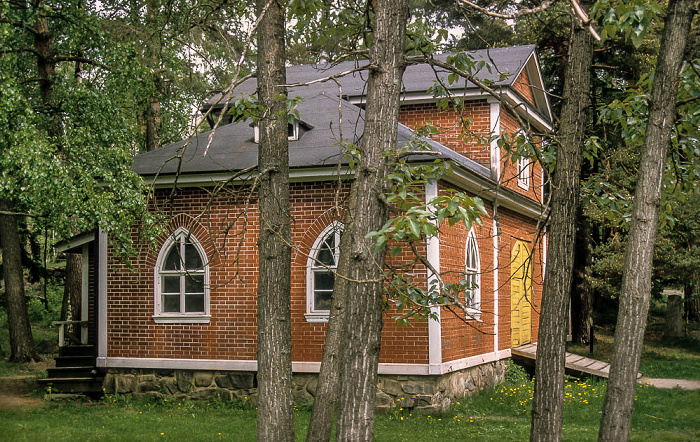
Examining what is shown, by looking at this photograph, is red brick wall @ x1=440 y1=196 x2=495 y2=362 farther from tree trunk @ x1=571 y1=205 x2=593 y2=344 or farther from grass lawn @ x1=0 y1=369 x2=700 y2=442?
tree trunk @ x1=571 y1=205 x2=593 y2=344

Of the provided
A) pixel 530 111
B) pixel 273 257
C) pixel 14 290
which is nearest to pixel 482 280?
pixel 530 111

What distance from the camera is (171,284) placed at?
544 inches

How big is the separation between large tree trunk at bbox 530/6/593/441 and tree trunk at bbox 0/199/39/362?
51.8 ft

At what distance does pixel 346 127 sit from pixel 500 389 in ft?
20.0

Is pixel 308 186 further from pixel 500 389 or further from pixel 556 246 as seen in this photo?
pixel 556 246

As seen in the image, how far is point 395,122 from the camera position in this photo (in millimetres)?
6152

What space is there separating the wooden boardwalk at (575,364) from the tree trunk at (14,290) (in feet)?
41.5

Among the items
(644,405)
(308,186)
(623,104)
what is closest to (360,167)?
(623,104)

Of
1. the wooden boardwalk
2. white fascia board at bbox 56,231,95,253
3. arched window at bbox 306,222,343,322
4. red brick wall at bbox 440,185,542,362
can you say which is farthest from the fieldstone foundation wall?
white fascia board at bbox 56,231,95,253

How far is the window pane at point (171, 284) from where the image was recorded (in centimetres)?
1378

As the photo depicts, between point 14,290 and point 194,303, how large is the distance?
27.0ft

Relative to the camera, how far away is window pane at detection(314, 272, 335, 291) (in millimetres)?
12883

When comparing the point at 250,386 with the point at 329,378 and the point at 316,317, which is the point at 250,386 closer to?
the point at 316,317

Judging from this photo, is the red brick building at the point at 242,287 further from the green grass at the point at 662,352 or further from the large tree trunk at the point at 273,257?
the green grass at the point at 662,352
